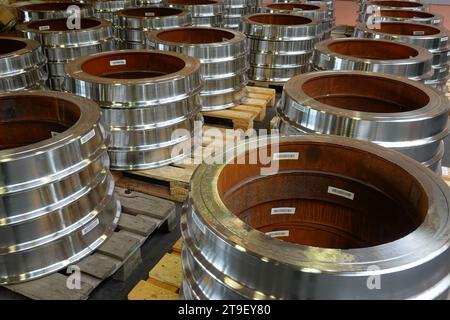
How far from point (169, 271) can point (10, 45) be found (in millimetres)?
3290

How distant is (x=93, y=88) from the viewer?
341 centimetres

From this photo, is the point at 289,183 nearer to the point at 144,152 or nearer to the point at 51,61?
the point at 144,152

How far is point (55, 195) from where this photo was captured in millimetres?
2541

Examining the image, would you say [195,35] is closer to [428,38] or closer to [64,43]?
[64,43]

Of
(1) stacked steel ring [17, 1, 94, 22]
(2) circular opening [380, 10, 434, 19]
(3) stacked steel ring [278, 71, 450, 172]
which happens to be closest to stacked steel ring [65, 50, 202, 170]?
(3) stacked steel ring [278, 71, 450, 172]

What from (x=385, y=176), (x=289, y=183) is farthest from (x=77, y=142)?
(x=385, y=176)

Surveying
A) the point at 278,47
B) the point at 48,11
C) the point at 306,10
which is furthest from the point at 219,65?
the point at 306,10

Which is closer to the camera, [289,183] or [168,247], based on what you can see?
[289,183]

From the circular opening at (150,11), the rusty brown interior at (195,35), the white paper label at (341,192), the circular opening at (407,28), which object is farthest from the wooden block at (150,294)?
the circular opening at (150,11)

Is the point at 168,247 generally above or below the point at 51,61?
below

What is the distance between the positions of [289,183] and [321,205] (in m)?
0.27

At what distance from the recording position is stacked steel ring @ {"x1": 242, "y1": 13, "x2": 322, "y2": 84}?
554 cm

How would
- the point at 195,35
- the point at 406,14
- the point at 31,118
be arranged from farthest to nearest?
the point at 406,14
the point at 195,35
the point at 31,118

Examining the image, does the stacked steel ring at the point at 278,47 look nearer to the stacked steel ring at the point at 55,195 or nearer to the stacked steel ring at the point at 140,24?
the stacked steel ring at the point at 140,24
